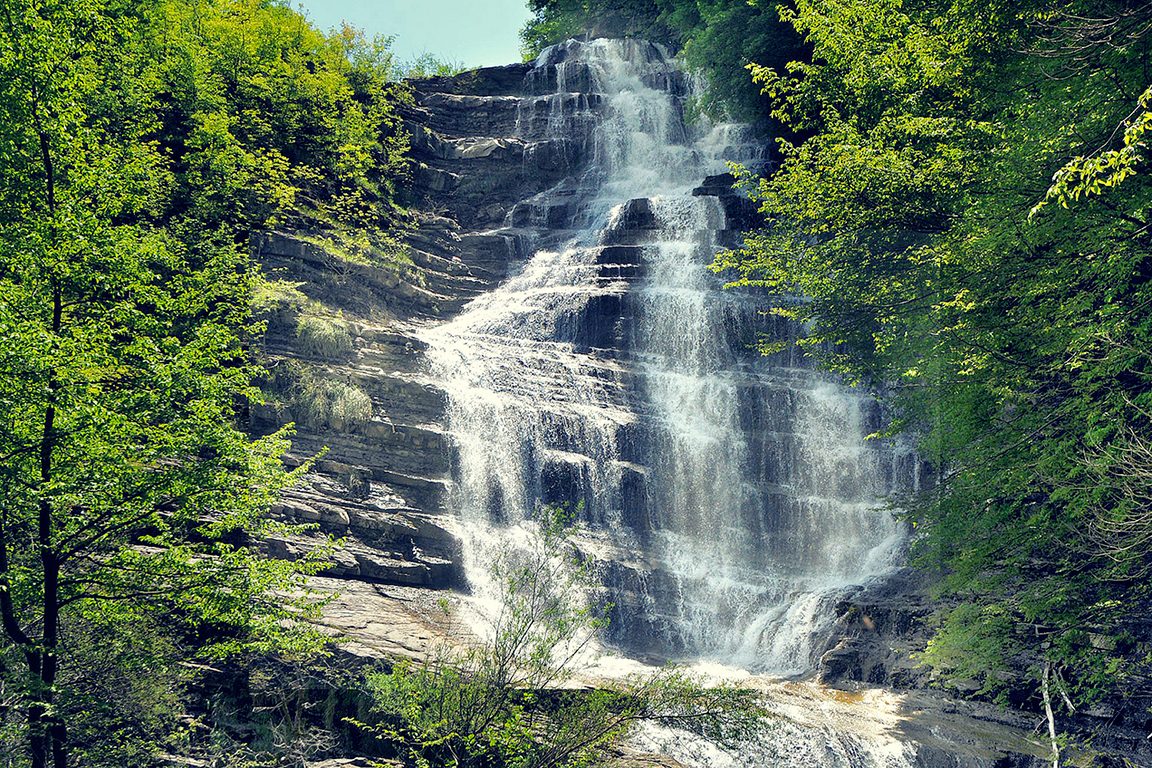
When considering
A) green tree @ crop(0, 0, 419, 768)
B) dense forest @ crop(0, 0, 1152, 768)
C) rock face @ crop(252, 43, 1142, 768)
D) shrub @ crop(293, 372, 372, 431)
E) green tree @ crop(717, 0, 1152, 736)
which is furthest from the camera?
shrub @ crop(293, 372, 372, 431)

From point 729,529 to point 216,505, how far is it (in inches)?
592

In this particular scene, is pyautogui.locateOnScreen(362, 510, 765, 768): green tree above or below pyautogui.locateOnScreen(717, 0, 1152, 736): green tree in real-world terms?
below

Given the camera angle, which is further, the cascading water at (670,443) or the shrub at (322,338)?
the shrub at (322,338)

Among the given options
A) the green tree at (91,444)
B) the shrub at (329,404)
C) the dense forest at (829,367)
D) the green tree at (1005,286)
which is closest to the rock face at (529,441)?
the shrub at (329,404)

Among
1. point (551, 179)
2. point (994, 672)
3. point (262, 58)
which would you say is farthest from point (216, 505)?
point (551, 179)

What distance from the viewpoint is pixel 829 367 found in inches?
706

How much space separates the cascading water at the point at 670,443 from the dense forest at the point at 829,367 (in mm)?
4867

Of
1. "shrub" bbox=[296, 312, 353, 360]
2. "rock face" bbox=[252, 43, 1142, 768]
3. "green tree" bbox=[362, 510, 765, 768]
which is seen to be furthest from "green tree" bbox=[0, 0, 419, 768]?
"shrub" bbox=[296, 312, 353, 360]

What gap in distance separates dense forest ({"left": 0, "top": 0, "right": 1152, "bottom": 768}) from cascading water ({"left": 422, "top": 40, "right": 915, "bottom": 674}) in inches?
192

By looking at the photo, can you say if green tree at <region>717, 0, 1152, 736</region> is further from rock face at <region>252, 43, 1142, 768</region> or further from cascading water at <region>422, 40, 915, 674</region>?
cascading water at <region>422, 40, 915, 674</region>

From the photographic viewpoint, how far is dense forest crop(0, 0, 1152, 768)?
10.3 meters

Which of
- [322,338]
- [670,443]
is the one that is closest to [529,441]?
[670,443]

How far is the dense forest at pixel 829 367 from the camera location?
10.3m

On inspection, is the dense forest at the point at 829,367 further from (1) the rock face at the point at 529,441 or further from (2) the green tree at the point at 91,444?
(1) the rock face at the point at 529,441
